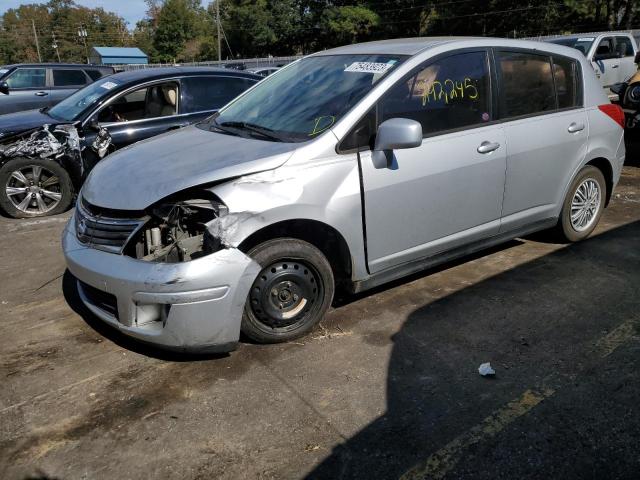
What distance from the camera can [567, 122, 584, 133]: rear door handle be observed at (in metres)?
4.63

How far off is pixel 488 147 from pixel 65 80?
35.7 feet

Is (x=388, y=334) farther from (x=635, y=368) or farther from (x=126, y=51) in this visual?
(x=126, y=51)

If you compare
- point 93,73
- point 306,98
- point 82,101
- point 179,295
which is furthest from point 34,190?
point 93,73

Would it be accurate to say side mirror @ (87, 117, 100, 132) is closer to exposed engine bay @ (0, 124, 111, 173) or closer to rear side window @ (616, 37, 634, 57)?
exposed engine bay @ (0, 124, 111, 173)

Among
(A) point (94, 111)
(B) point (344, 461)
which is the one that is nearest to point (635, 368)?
(B) point (344, 461)

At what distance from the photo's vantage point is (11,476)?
2504 millimetres

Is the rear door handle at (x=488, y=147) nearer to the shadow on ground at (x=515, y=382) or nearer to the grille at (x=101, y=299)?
the shadow on ground at (x=515, y=382)

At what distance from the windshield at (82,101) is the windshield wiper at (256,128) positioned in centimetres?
298

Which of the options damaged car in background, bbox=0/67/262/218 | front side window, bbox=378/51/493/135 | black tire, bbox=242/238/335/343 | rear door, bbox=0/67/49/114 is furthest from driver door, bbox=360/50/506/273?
rear door, bbox=0/67/49/114

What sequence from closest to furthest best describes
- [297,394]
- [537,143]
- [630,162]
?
[297,394]
[537,143]
[630,162]

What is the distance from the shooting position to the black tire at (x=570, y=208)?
488 cm

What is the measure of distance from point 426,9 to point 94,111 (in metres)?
56.2

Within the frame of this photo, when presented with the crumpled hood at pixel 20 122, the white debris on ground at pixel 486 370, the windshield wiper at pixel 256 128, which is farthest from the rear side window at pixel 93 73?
the white debris on ground at pixel 486 370

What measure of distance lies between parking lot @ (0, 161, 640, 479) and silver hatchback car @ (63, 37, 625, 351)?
31 cm
